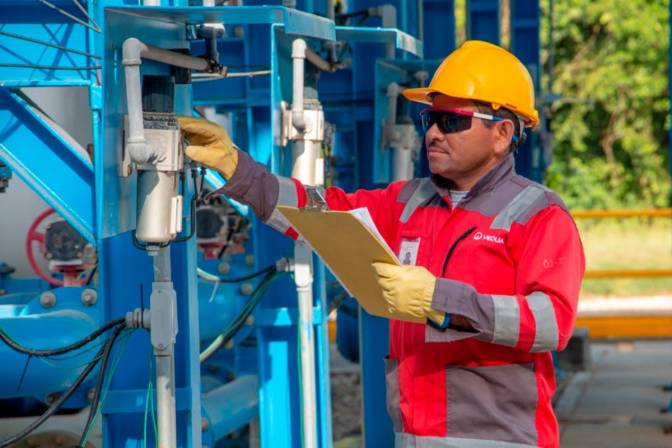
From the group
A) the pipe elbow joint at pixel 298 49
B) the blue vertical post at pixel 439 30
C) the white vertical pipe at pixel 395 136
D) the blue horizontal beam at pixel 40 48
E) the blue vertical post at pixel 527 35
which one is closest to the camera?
the blue horizontal beam at pixel 40 48

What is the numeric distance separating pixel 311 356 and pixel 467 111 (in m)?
→ 2.05

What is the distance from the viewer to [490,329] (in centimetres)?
389

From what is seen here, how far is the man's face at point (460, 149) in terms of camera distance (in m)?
4.24

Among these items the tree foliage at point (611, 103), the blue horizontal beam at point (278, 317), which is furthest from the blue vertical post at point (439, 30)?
the tree foliage at point (611, 103)

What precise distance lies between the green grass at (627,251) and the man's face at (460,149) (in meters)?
15.2

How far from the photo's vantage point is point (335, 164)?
962 cm

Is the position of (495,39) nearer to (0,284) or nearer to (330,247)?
(0,284)

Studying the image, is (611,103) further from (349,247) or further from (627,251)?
(349,247)

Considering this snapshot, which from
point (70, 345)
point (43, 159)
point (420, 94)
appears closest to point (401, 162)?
point (43, 159)

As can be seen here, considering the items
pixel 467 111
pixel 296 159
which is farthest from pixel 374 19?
pixel 467 111

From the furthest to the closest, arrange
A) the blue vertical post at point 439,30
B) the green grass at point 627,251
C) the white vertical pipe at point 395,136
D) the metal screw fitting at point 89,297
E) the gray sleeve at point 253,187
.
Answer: the green grass at point 627,251 → the blue vertical post at point 439,30 → the white vertical pipe at point 395,136 → the metal screw fitting at point 89,297 → the gray sleeve at point 253,187

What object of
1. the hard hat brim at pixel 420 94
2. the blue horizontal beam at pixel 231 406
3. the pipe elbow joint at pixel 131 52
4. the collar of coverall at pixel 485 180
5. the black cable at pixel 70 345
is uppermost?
the pipe elbow joint at pixel 131 52

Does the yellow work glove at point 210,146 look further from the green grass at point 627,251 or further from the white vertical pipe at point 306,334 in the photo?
the green grass at point 627,251

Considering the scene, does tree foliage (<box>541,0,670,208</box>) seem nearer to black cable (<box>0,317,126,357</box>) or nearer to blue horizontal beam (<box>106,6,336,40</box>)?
black cable (<box>0,317,126,357</box>)
